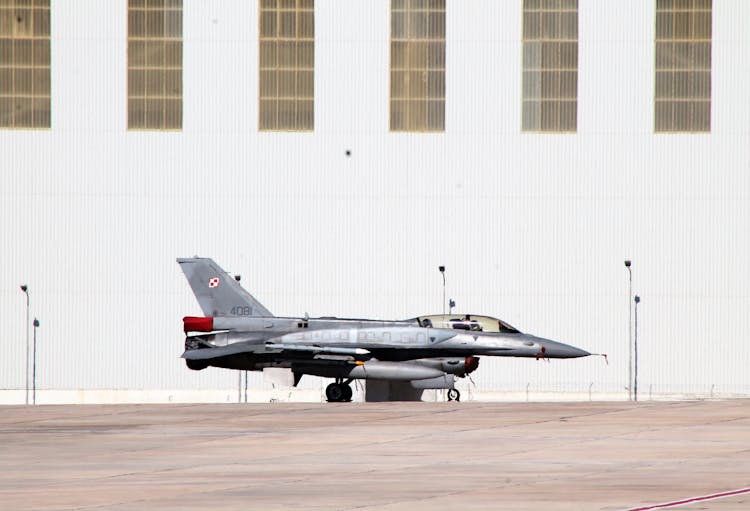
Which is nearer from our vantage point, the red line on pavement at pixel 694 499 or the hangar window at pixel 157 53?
the red line on pavement at pixel 694 499

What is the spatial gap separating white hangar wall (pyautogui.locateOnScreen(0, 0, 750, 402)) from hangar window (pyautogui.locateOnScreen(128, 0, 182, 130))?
1.90 ft

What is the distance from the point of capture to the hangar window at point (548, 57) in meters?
64.8

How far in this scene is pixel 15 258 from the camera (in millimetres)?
65375

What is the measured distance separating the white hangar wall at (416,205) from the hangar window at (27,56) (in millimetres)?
695

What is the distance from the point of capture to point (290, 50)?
6481cm

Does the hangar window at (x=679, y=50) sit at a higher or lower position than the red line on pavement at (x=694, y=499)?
higher

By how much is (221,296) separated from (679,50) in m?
26.4

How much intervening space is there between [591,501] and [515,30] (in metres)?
47.8

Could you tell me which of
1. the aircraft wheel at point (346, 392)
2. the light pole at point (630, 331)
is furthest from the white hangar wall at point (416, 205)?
the aircraft wheel at point (346, 392)

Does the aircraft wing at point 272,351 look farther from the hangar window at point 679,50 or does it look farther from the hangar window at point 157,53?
the hangar window at point 679,50

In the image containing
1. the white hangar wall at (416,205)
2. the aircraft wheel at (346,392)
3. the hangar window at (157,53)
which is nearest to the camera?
the aircraft wheel at (346,392)

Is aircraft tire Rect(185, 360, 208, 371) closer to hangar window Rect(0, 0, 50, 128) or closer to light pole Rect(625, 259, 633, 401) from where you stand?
hangar window Rect(0, 0, 50, 128)

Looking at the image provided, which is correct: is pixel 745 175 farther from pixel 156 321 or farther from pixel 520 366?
pixel 156 321

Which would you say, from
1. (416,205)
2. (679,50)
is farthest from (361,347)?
(679,50)
